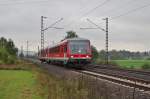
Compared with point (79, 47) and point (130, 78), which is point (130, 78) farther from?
point (79, 47)

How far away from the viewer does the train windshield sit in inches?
1758

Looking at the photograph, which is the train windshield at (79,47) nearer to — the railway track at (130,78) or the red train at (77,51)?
the red train at (77,51)

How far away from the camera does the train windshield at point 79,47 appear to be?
44.7m

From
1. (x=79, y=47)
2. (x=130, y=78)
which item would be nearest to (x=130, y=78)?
(x=130, y=78)

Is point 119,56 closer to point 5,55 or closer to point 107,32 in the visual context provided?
point 5,55

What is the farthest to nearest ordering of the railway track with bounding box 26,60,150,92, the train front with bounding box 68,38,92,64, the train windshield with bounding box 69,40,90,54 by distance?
the train windshield with bounding box 69,40,90,54 → the train front with bounding box 68,38,92,64 → the railway track with bounding box 26,60,150,92

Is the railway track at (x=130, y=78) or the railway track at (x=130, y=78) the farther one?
the railway track at (x=130, y=78)

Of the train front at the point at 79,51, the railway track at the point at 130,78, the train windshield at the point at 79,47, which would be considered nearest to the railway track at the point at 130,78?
the railway track at the point at 130,78

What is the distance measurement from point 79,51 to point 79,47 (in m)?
0.50

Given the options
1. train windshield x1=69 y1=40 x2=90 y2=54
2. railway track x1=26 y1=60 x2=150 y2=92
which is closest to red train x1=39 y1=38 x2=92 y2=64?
train windshield x1=69 y1=40 x2=90 y2=54

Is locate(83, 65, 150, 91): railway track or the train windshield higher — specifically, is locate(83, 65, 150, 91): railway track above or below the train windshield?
below

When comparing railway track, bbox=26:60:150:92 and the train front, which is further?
the train front

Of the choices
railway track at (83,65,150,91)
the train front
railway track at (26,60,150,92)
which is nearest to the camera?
railway track at (26,60,150,92)

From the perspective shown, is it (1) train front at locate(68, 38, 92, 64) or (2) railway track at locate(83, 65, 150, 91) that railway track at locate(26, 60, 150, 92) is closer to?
(2) railway track at locate(83, 65, 150, 91)
